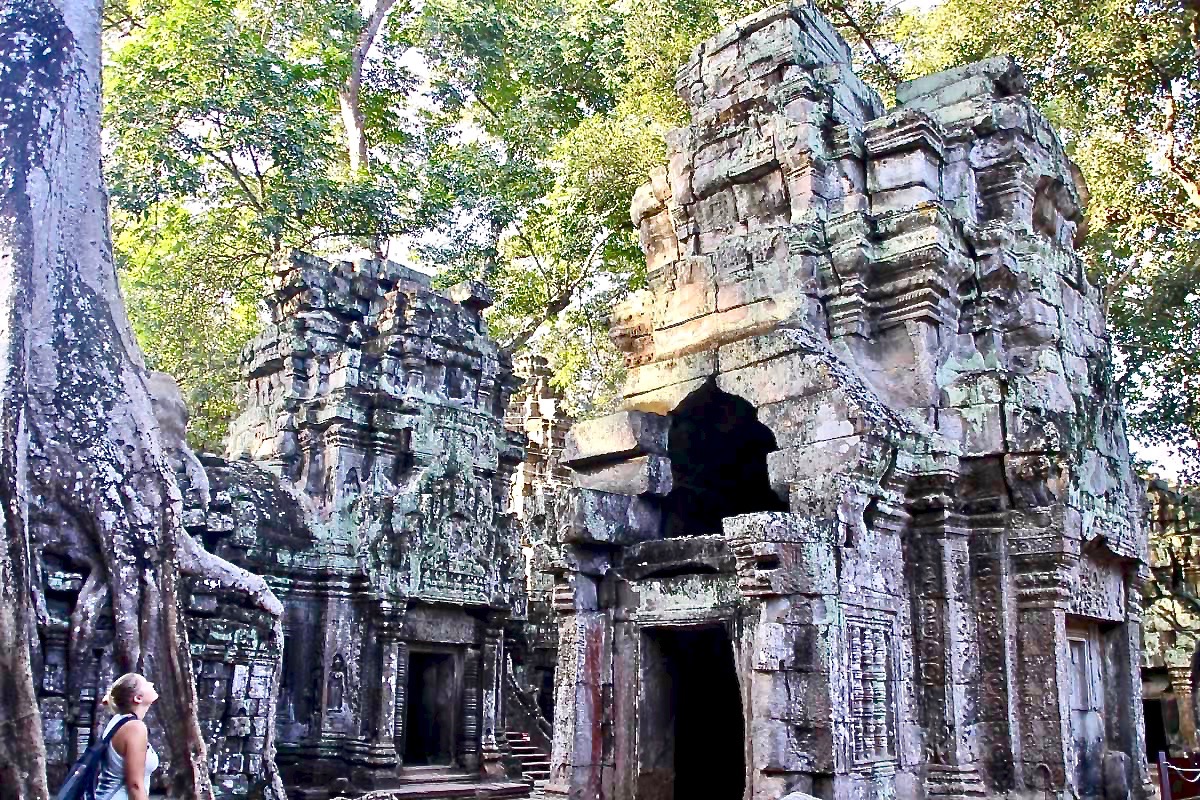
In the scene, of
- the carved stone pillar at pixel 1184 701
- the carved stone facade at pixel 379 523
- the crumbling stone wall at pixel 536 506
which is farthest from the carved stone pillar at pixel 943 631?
the carved stone pillar at pixel 1184 701

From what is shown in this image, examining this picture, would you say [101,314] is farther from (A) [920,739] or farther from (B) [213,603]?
(A) [920,739]

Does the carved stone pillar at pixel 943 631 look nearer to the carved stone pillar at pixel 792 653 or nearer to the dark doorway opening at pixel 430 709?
the carved stone pillar at pixel 792 653

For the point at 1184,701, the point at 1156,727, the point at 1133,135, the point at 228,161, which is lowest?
the point at 1156,727

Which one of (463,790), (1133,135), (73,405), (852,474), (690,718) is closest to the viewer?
(73,405)

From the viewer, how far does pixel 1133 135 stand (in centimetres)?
1430

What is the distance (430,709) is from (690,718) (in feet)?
17.5

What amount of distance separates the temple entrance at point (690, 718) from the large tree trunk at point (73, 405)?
121 inches

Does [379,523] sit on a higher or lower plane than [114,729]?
higher

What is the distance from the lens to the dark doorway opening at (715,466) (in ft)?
28.2

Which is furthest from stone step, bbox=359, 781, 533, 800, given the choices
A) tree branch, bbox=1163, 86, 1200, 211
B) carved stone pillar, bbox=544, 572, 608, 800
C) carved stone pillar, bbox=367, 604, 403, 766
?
tree branch, bbox=1163, 86, 1200, 211

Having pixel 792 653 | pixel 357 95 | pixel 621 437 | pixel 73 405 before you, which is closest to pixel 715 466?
pixel 621 437

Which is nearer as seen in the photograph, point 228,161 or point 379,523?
point 379,523

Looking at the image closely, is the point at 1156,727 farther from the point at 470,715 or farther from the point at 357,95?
the point at 357,95

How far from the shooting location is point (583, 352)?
1888 cm
